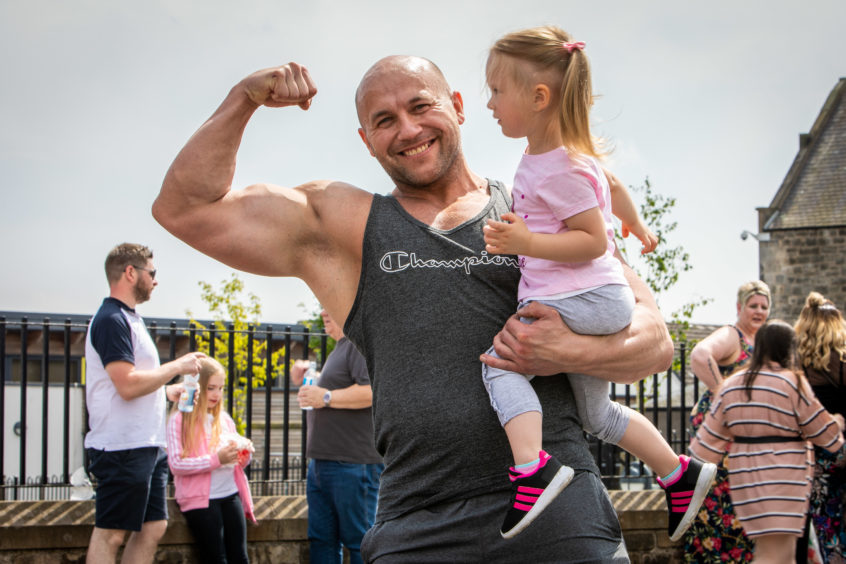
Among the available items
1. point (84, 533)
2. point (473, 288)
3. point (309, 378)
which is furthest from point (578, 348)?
point (84, 533)

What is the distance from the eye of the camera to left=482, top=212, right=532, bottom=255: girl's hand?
7.52ft

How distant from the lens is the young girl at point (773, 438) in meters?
5.45

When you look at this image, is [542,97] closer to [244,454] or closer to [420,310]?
[420,310]

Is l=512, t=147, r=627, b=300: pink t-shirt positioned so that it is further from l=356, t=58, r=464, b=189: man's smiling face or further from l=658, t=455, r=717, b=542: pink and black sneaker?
l=658, t=455, r=717, b=542: pink and black sneaker

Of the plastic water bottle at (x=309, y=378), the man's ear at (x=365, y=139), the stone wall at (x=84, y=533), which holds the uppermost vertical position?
the man's ear at (x=365, y=139)

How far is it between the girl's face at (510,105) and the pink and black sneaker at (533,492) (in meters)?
0.93

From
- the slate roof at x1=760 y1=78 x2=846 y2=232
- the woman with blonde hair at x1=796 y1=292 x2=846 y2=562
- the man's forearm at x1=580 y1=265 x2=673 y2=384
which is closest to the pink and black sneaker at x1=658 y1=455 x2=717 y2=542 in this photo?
the man's forearm at x1=580 y1=265 x2=673 y2=384

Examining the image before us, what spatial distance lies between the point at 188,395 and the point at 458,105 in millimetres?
3505

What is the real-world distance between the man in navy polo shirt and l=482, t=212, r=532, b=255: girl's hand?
3.36m

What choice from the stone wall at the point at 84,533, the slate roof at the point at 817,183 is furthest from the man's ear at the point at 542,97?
the slate roof at the point at 817,183

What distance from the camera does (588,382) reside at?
251 cm

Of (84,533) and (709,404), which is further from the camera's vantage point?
(709,404)

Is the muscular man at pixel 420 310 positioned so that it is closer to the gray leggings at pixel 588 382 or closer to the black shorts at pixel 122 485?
the gray leggings at pixel 588 382

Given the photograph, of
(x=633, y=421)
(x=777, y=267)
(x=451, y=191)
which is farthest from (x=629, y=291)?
(x=777, y=267)
